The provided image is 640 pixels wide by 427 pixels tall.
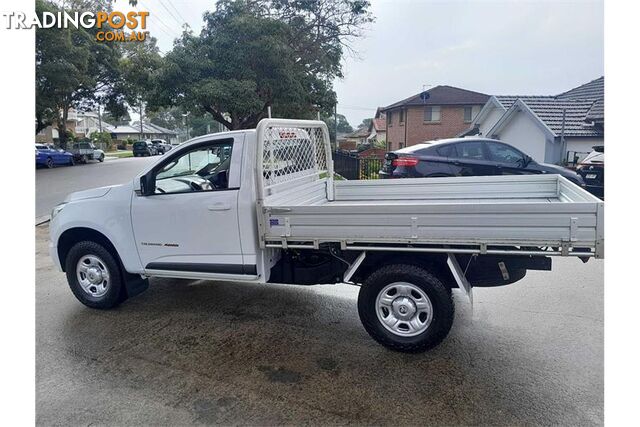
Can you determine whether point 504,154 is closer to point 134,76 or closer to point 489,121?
point 489,121

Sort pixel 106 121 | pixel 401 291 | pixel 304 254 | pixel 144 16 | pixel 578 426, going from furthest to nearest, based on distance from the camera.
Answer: pixel 106 121, pixel 144 16, pixel 304 254, pixel 401 291, pixel 578 426

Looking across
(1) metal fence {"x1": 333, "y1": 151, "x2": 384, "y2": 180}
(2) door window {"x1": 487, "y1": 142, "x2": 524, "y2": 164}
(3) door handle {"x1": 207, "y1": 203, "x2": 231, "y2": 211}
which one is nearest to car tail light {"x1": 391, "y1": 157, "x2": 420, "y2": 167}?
(2) door window {"x1": 487, "y1": 142, "x2": 524, "y2": 164}

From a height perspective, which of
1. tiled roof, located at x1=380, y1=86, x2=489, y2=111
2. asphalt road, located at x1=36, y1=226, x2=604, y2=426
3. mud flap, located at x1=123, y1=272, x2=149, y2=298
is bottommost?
asphalt road, located at x1=36, y1=226, x2=604, y2=426

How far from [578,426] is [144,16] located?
13.8 meters

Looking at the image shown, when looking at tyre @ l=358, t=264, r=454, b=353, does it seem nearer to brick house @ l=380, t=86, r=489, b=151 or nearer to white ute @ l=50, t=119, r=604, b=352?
white ute @ l=50, t=119, r=604, b=352

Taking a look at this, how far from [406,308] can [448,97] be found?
2910 centimetres

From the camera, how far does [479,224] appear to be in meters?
3.27

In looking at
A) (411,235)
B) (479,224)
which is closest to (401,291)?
(411,235)

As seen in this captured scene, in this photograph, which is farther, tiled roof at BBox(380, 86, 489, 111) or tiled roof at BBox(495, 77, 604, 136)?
tiled roof at BBox(380, 86, 489, 111)

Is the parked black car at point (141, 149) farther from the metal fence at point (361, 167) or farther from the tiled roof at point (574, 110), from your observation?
the tiled roof at point (574, 110)

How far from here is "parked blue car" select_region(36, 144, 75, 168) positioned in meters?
26.7

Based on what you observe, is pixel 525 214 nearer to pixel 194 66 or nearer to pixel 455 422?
pixel 455 422

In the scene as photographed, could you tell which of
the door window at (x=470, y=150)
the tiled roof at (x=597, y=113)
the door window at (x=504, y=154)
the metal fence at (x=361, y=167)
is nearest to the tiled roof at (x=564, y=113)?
the tiled roof at (x=597, y=113)

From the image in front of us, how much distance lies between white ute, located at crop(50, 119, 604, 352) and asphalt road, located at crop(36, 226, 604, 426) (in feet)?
1.31
